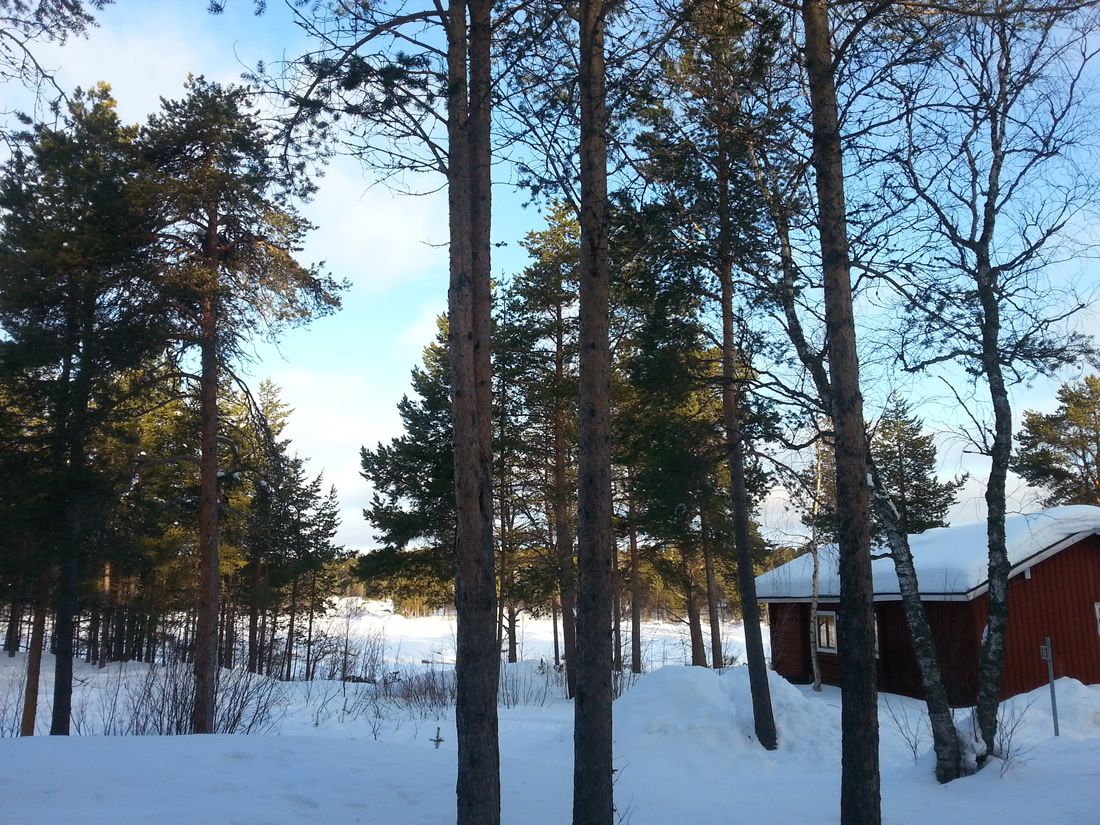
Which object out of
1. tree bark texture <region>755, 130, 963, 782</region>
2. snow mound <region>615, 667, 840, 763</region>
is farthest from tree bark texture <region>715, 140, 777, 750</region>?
tree bark texture <region>755, 130, 963, 782</region>

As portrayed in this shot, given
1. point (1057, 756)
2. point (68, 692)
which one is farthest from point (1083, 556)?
Answer: point (68, 692)

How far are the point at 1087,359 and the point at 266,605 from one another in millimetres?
29711

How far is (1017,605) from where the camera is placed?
1764 cm

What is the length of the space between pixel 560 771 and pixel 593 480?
510 cm

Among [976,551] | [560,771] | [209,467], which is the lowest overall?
[560,771]

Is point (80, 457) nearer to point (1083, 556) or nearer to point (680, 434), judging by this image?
point (680, 434)

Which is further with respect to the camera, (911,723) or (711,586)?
(711,586)

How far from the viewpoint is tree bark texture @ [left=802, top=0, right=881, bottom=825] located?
21.2 ft

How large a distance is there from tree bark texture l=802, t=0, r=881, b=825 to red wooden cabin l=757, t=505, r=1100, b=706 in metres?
11.6

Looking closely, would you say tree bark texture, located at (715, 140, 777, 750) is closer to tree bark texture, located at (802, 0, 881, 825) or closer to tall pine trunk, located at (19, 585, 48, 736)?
tree bark texture, located at (802, 0, 881, 825)

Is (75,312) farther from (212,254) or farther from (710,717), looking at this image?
(710,717)

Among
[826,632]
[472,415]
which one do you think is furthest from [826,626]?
[472,415]

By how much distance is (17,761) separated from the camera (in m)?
6.64

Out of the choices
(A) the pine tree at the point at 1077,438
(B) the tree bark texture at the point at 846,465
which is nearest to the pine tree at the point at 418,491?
(B) the tree bark texture at the point at 846,465
